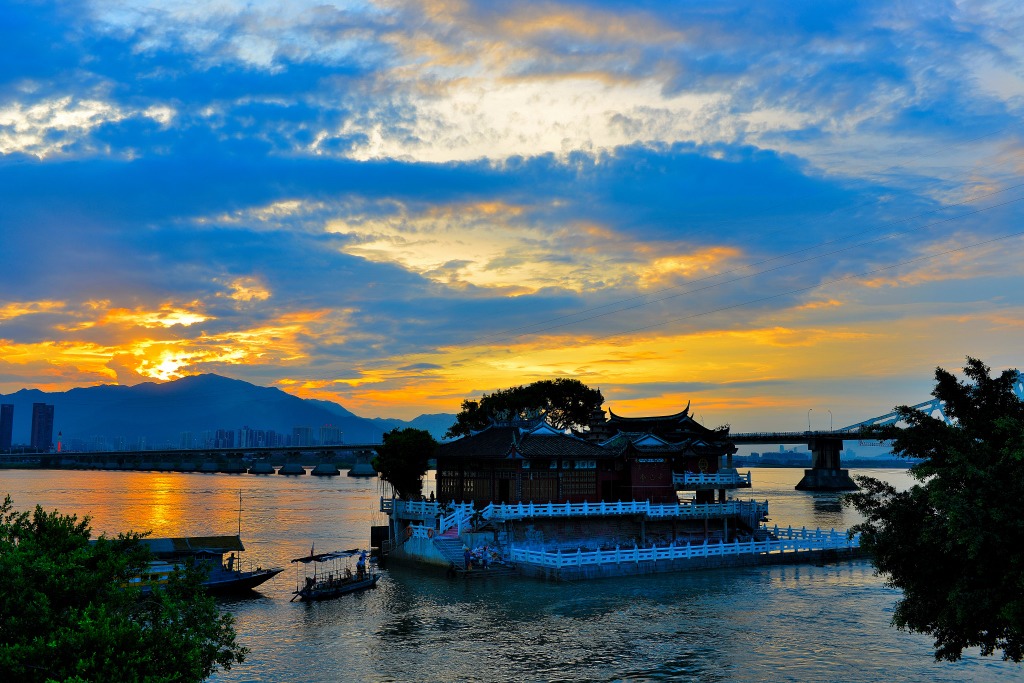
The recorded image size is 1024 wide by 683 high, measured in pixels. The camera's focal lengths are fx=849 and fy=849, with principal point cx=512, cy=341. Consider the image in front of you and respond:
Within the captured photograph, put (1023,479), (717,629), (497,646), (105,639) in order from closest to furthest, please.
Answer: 1. (105,639)
2. (1023,479)
3. (497,646)
4. (717,629)

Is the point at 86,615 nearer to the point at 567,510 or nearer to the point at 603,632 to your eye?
the point at 603,632

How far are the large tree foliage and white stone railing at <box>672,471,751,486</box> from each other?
32.3 m

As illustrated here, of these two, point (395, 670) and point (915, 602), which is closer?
point (915, 602)

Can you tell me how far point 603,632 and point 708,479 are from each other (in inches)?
1427

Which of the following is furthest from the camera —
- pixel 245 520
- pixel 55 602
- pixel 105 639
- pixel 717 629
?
pixel 245 520

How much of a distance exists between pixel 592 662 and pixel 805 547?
37678 mm

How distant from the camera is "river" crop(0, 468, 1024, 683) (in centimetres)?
3841

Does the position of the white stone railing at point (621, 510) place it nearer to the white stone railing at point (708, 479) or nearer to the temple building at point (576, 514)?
the temple building at point (576, 514)

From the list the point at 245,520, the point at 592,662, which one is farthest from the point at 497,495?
the point at 245,520

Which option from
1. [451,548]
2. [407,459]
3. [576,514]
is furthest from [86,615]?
[407,459]

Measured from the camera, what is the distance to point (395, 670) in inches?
1505

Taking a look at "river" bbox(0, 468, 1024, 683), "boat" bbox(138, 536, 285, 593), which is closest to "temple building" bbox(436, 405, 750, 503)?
"river" bbox(0, 468, 1024, 683)

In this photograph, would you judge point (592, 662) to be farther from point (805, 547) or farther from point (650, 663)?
point (805, 547)

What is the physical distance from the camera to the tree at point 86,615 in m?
18.0
